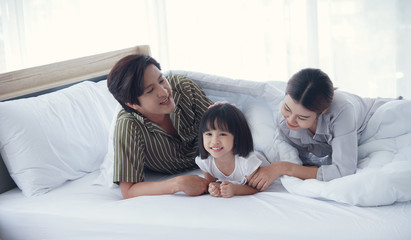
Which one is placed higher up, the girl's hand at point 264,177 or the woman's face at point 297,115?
the woman's face at point 297,115

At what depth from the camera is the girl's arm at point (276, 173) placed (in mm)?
1426

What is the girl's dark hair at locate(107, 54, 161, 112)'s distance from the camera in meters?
1.52

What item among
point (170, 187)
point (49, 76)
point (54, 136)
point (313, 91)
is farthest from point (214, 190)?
point (49, 76)

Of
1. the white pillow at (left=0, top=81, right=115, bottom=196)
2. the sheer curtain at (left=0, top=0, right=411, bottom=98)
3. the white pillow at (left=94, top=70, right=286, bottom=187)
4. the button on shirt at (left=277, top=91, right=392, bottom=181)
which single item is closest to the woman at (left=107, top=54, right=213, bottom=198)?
the white pillow at (left=94, top=70, right=286, bottom=187)

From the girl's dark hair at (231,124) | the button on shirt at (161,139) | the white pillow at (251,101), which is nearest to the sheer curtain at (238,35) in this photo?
the white pillow at (251,101)

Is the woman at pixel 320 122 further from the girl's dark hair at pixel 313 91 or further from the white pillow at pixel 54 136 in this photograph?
the white pillow at pixel 54 136

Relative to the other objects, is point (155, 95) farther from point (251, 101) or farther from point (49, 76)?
point (49, 76)

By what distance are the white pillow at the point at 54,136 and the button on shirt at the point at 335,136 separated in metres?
0.81

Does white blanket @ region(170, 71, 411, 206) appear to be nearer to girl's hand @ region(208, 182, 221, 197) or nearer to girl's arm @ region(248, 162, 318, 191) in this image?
girl's arm @ region(248, 162, 318, 191)

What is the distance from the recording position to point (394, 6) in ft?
8.32

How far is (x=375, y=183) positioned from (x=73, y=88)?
1363mm

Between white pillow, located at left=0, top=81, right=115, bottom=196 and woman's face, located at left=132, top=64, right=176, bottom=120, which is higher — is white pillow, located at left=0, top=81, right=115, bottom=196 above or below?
below

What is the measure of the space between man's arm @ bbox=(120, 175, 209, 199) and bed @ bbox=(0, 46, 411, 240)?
32 millimetres

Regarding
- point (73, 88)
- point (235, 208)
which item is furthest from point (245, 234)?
point (73, 88)
